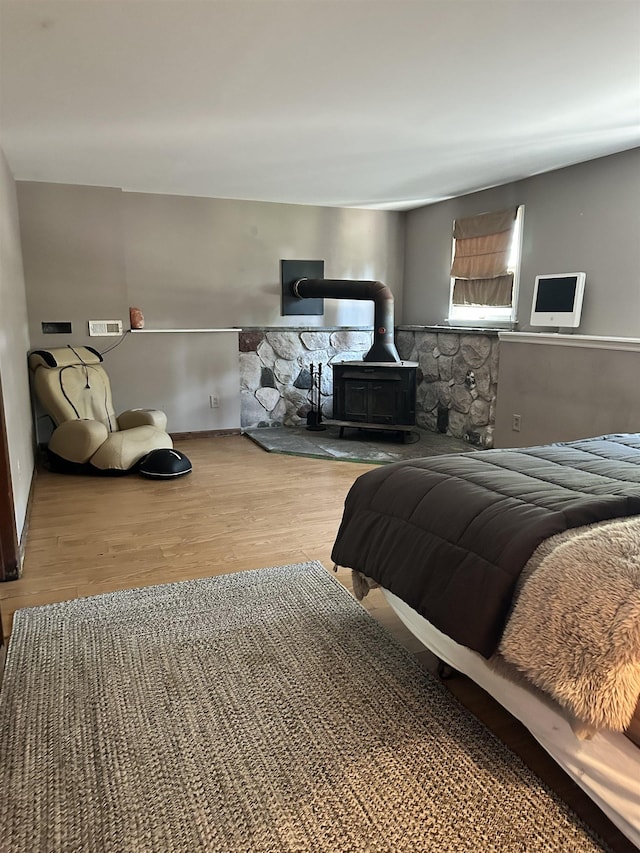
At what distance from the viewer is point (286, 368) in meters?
5.91

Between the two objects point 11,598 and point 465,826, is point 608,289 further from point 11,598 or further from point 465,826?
point 11,598

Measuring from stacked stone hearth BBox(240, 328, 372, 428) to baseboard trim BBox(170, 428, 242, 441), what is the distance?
16cm

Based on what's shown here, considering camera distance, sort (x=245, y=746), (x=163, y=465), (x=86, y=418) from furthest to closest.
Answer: (x=86, y=418) → (x=163, y=465) → (x=245, y=746)

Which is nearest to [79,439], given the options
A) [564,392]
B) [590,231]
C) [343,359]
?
[343,359]

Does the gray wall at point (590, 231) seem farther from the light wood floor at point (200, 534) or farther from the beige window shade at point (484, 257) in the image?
the light wood floor at point (200, 534)

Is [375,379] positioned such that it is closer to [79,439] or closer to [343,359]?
[343,359]

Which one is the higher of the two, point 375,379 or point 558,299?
point 558,299

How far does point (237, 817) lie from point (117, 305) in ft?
14.9

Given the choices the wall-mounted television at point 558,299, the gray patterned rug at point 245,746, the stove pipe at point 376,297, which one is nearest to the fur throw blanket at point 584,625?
the gray patterned rug at point 245,746

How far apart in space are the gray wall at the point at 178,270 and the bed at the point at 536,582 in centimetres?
375

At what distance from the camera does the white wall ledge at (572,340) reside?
3676 mm

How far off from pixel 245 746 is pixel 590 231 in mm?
3956

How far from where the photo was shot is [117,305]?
5.12 metres

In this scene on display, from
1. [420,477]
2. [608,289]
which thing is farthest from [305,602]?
[608,289]
